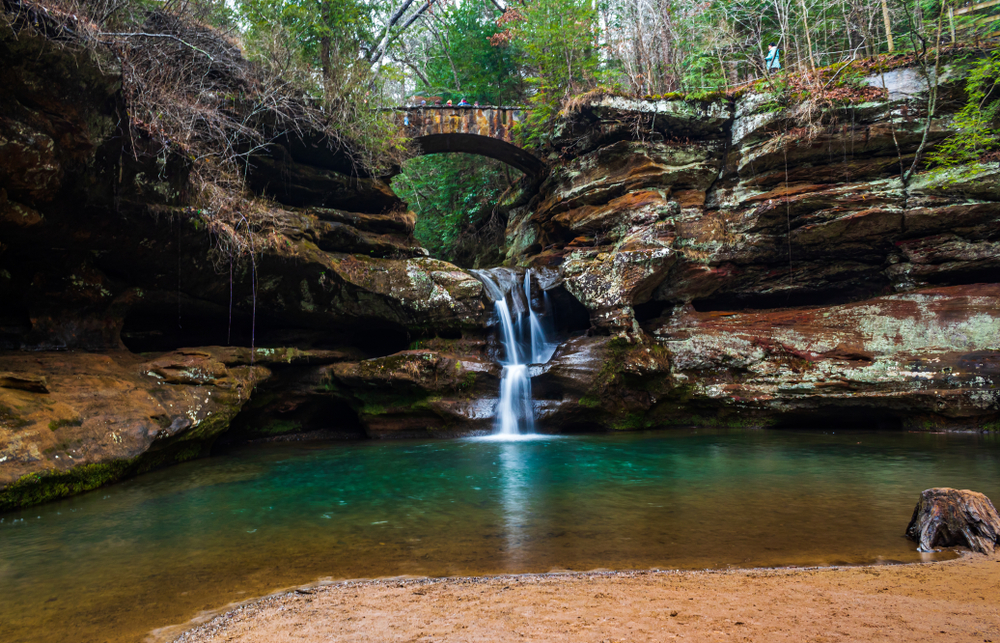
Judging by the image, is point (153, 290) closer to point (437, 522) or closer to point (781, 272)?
point (437, 522)

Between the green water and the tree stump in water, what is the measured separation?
0.55 ft

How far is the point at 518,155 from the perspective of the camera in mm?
14219

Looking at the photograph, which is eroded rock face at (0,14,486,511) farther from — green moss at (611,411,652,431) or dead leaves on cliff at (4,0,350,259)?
green moss at (611,411,652,431)

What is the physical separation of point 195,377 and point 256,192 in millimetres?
4416

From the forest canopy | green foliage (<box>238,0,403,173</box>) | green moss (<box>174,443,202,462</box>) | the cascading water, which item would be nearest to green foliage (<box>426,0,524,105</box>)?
the forest canopy

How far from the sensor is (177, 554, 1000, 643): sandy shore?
1.97 metres

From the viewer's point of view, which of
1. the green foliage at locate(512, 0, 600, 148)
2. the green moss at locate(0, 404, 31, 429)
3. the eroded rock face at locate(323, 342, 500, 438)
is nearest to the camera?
the green moss at locate(0, 404, 31, 429)

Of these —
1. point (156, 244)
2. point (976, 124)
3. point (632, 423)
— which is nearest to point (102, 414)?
point (156, 244)

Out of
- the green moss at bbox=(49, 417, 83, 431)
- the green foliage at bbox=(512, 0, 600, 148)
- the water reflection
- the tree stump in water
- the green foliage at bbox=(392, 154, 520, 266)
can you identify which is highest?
the green foliage at bbox=(512, 0, 600, 148)

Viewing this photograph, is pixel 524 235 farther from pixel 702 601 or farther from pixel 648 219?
pixel 702 601

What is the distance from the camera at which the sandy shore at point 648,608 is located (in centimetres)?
197

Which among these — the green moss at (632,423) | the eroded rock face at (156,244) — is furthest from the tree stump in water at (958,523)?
Answer: the eroded rock face at (156,244)

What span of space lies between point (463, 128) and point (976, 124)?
1106 centimetres

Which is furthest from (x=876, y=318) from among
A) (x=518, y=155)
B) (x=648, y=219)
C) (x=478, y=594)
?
(x=478, y=594)
